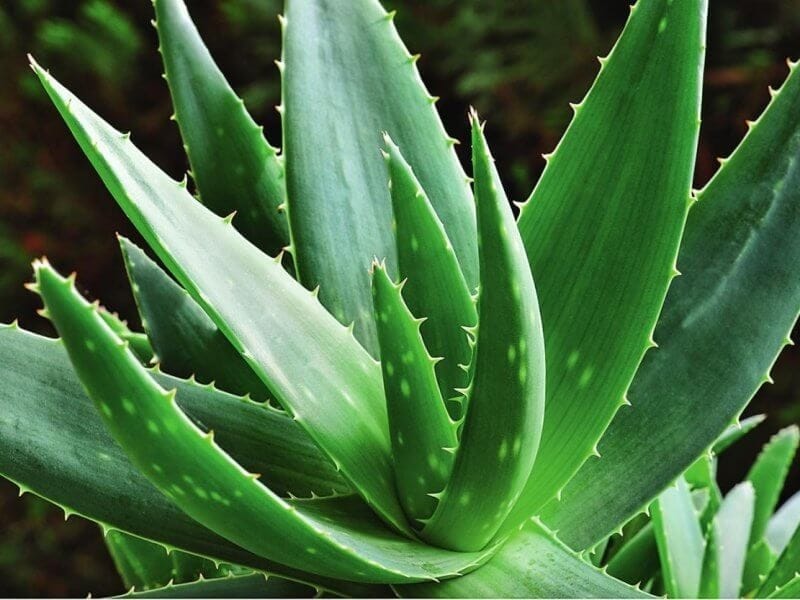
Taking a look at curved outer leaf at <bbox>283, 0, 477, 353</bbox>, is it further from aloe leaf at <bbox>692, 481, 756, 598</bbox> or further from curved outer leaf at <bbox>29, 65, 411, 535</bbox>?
aloe leaf at <bbox>692, 481, 756, 598</bbox>

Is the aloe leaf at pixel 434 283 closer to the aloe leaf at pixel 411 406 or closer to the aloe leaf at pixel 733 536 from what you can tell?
the aloe leaf at pixel 411 406

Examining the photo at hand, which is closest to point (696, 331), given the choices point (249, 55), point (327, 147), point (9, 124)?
point (327, 147)

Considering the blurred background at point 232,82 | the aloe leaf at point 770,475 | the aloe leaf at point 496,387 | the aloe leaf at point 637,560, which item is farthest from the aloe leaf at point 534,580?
the blurred background at point 232,82

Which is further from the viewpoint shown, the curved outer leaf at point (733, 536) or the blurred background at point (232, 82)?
the blurred background at point (232, 82)

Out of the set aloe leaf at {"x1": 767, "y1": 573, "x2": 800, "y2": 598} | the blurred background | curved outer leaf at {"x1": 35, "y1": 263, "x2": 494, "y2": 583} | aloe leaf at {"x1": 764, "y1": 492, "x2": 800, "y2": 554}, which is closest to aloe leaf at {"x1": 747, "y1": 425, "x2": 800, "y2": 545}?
aloe leaf at {"x1": 764, "y1": 492, "x2": 800, "y2": 554}

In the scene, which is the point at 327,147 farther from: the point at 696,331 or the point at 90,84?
the point at 90,84

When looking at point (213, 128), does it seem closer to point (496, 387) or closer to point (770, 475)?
point (496, 387)

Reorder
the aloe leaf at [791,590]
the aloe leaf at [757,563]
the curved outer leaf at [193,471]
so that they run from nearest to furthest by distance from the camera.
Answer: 1. the curved outer leaf at [193,471]
2. the aloe leaf at [791,590]
3. the aloe leaf at [757,563]
